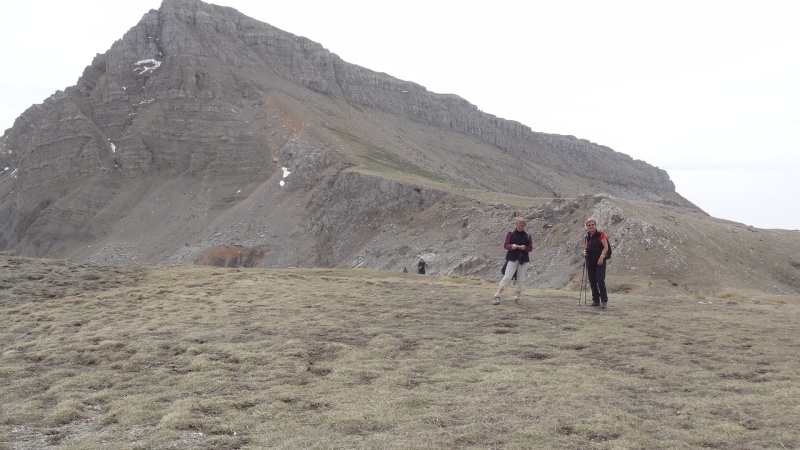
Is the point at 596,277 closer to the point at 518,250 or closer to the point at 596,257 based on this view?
the point at 596,257

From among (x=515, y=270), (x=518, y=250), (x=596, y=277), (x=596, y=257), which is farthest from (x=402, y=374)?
(x=596, y=277)

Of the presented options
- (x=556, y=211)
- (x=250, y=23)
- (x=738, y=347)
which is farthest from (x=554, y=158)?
(x=738, y=347)

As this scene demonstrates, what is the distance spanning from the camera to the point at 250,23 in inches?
4683

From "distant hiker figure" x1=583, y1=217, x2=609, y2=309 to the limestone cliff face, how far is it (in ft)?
82.7

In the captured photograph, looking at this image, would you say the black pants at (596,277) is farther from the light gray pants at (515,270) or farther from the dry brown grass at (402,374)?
the light gray pants at (515,270)

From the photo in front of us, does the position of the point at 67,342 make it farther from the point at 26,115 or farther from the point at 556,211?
the point at 26,115

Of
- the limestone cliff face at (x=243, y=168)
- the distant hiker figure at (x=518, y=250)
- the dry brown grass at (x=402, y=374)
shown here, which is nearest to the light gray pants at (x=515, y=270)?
the distant hiker figure at (x=518, y=250)

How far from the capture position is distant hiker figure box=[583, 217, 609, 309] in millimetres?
18219

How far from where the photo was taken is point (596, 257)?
60.6 ft

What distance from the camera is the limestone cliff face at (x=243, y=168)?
62.7m

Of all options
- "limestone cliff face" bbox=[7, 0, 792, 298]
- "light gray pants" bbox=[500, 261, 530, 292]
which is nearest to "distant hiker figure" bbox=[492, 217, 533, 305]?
"light gray pants" bbox=[500, 261, 530, 292]

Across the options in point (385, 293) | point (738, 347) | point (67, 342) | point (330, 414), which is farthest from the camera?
point (385, 293)

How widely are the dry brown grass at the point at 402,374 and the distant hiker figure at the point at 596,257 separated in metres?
0.65

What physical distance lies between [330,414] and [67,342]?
427 inches
